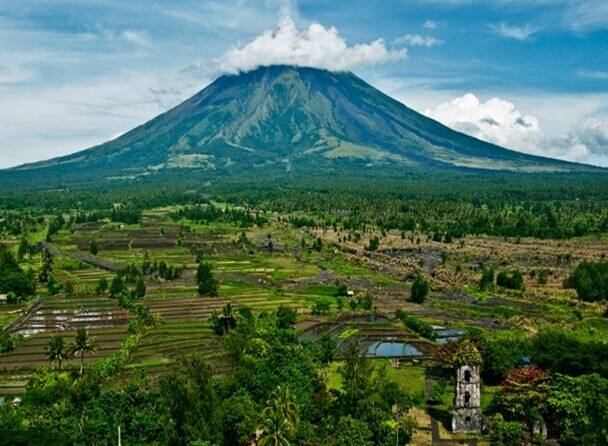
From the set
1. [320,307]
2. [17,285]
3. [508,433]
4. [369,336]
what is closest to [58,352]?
[369,336]

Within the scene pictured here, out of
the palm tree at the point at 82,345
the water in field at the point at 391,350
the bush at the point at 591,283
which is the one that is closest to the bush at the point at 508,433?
the water in field at the point at 391,350

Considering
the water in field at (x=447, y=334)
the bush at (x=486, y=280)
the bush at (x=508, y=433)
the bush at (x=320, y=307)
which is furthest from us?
the bush at (x=486, y=280)

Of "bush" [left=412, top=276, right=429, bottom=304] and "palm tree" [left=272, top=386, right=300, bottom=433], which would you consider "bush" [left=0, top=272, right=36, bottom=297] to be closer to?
"bush" [left=412, top=276, right=429, bottom=304]

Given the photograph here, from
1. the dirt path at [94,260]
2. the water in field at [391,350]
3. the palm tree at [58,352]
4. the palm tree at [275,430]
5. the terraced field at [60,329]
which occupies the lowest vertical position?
the water in field at [391,350]

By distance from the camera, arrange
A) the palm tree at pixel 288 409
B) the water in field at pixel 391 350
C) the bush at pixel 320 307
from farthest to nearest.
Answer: the bush at pixel 320 307, the water in field at pixel 391 350, the palm tree at pixel 288 409

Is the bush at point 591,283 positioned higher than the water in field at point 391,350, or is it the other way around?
the bush at point 591,283

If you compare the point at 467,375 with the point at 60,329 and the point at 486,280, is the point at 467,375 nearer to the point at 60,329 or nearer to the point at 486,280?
the point at 60,329

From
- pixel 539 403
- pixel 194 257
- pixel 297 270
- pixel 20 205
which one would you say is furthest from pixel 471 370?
pixel 20 205

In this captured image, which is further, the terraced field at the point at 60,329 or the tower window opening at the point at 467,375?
the terraced field at the point at 60,329

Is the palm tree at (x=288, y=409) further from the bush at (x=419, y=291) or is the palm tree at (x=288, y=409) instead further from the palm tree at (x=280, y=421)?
the bush at (x=419, y=291)
